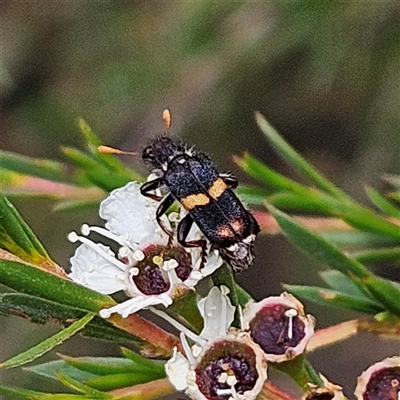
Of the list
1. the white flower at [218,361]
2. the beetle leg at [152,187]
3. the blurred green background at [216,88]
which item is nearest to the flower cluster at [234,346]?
the white flower at [218,361]

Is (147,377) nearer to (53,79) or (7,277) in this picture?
(7,277)

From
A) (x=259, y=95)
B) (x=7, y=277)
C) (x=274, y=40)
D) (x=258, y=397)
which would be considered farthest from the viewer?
(x=259, y=95)

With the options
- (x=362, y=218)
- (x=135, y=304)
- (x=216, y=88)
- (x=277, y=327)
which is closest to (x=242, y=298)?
(x=277, y=327)

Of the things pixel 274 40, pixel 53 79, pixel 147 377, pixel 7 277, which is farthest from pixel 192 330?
pixel 53 79

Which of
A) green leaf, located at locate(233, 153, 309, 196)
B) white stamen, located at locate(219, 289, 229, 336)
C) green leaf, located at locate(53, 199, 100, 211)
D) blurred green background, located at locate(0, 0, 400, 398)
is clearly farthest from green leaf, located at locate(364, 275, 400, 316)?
blurred green background, located at locate(0, 0, 400, 398)

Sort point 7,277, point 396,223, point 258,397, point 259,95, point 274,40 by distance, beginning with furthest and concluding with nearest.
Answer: point 259,95 → point 274,40 → point 396,223 → point 258,397 → point 7,277

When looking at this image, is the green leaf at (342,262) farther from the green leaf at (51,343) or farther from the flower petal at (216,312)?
the green leaf at (51,343)
